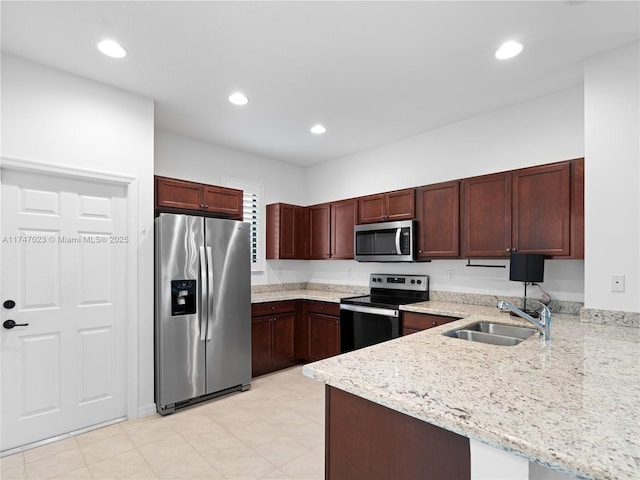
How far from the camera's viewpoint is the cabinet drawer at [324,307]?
4.18 meters

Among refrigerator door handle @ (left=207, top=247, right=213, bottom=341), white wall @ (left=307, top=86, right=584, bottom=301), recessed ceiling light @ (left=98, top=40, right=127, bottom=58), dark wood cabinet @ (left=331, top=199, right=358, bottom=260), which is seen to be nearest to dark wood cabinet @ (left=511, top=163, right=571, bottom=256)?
white wall @ (left=307, top=86, right=584, bottom=301)

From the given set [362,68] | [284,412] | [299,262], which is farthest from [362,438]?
[299,262]

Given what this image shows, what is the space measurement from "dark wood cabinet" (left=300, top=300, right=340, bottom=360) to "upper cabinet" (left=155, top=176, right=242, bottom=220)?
1.50 meters

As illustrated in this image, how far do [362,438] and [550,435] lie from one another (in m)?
0.68

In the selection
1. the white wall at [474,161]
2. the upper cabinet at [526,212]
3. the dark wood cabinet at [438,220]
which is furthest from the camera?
the dark wood cabinet at [438,220]

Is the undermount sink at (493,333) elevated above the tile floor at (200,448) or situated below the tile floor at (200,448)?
above

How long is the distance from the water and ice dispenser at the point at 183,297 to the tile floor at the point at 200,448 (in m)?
0.91

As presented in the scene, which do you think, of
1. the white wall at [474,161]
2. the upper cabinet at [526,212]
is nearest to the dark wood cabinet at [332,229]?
the white wall at [474,161]

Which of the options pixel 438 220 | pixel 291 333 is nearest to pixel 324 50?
pixel 438 220

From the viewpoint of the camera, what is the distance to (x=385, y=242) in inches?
156

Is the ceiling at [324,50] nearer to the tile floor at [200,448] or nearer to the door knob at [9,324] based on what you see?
the door knob at [9,324]

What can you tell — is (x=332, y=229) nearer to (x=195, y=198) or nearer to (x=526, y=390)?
(x=195, y=198)

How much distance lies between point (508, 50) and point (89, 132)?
328cm

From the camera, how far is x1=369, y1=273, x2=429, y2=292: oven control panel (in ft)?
13.1
